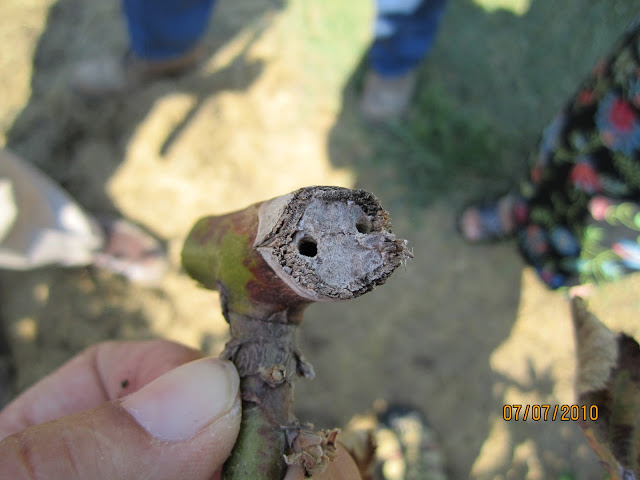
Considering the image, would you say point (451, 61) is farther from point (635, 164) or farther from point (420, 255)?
point (635, 164)

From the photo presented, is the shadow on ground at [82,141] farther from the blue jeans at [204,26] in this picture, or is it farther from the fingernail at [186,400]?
the fingernail at [186,400]

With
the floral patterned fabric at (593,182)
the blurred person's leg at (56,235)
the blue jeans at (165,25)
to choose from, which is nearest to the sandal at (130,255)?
the blurred person's leg at (56,235)

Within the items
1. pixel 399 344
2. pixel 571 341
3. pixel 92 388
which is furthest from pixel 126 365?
pixel 571 341

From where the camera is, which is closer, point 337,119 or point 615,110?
point 615,110

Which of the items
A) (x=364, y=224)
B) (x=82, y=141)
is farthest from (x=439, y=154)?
(x=82, y=141)

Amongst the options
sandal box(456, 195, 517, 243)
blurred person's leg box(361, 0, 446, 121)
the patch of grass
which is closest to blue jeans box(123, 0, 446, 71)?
blurred person's leg box(361, 0, 446, 121)

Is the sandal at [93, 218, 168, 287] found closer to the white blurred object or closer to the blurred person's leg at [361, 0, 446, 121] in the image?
the white blurred object
